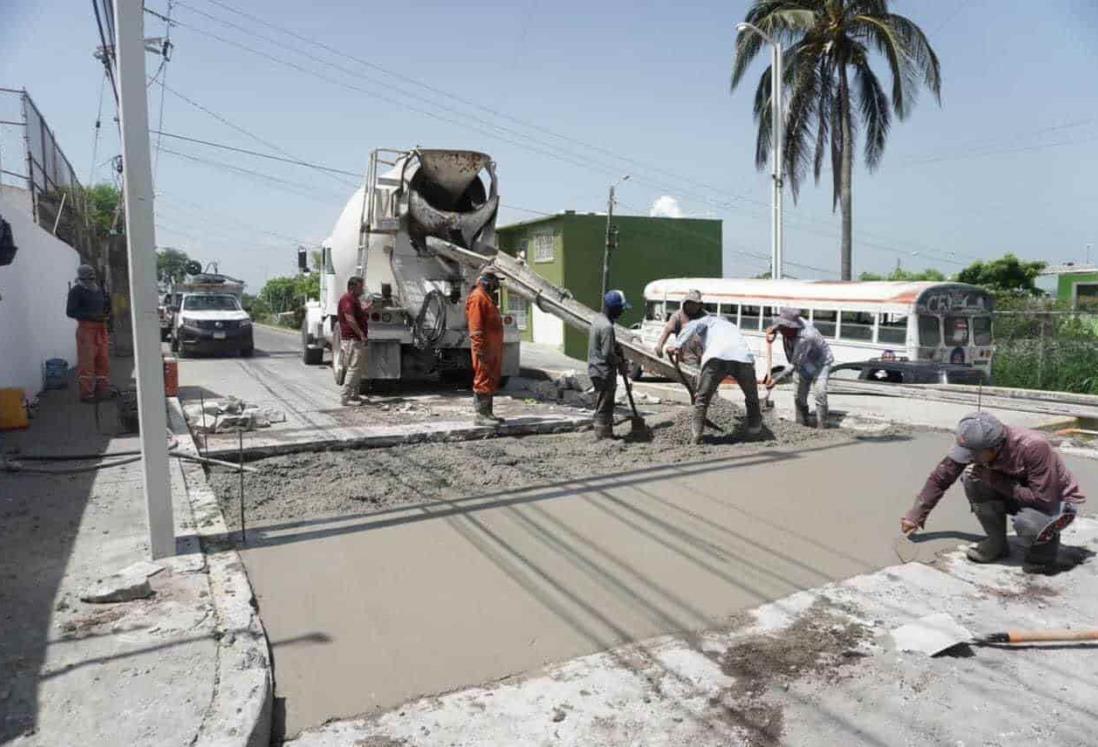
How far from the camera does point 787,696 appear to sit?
3.25 m

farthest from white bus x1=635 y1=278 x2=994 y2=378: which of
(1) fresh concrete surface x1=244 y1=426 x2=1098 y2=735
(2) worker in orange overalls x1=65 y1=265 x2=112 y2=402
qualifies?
(2) worker in orange overalls x1=65 y1=265 x2=112 y2=402

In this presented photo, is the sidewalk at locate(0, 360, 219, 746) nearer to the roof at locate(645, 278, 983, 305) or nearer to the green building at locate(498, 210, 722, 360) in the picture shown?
the roof at locate(645, 278, 983, 305)

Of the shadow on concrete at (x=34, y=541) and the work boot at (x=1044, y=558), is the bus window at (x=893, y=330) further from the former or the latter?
the shadow on concrete at (x=34, y=541)

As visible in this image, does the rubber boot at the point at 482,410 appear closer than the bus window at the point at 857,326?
Yes

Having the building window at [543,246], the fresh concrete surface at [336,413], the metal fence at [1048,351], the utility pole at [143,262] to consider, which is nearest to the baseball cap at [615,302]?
the fresh concrete surface at [336,413]

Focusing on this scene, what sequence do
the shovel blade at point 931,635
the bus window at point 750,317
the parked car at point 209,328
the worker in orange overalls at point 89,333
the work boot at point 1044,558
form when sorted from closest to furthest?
the shovel blade at point 931,635 < the work boot at point 1044,558 < the worker in orange overalls at point 89,333 < the bus window at point 750,317 < the parked car at point 209,328

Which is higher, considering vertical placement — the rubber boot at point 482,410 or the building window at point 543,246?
the building window at point 543,246

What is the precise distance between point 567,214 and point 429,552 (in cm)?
2646

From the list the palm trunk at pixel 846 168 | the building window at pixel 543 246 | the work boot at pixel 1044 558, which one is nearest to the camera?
the work boot at pixel 1044 558

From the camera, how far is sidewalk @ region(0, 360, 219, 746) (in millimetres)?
2760

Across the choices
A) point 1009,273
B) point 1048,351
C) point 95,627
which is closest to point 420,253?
point 95,627

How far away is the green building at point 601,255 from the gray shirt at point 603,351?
2209cm

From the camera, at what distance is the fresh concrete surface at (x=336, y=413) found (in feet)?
24.2

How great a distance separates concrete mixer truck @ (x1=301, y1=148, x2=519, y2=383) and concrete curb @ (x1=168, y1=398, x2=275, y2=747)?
6279 mm
